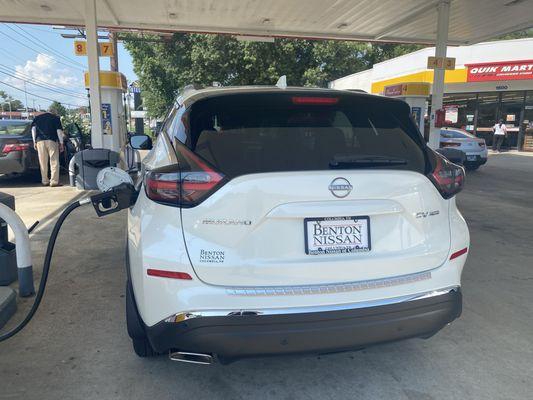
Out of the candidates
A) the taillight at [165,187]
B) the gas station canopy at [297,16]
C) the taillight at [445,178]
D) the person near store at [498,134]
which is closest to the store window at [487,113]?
the person near store at [498,134]

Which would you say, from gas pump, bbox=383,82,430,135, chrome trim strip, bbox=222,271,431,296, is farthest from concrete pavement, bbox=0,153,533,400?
gas pump, bbox=383,82,430,135

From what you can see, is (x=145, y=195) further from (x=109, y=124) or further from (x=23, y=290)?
(x=109, y=124)

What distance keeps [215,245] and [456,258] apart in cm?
141

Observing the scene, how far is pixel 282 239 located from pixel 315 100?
90 centimetres

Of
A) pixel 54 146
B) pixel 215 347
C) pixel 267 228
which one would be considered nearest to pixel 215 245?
pixel 267 228

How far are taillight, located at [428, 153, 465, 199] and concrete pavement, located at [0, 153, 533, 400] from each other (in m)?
1.19

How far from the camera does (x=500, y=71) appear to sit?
20.8 meters

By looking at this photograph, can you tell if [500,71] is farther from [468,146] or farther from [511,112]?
[468,146]

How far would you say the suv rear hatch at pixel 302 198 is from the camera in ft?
7.48

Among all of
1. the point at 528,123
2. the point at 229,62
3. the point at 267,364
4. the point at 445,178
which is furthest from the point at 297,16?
the point at 229,62

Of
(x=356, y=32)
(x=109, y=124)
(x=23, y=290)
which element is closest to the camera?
(x=23, y=290)

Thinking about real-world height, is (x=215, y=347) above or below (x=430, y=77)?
below

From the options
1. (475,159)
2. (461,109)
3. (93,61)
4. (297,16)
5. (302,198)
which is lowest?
(475,159)

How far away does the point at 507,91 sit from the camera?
22.0m
